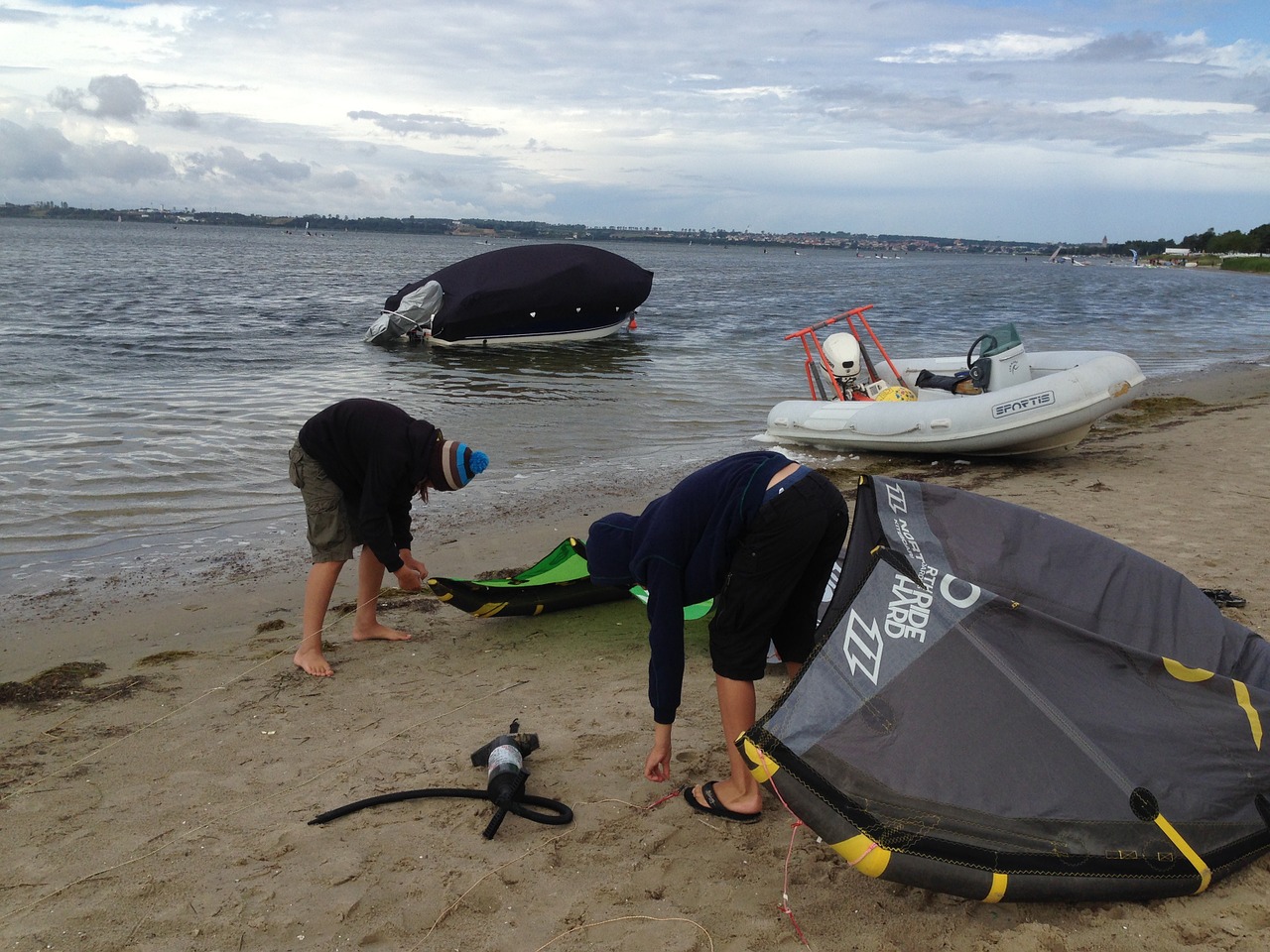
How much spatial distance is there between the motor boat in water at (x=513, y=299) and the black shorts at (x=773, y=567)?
17214mm

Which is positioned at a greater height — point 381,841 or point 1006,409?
point 1006,409

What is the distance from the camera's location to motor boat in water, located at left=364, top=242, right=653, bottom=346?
1973cm

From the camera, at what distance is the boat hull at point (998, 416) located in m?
9.01

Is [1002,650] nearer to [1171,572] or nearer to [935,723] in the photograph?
[935,723]

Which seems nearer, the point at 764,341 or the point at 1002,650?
the point at 1002,650

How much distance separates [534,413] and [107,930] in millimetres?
10807

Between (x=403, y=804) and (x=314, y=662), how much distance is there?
1.64 m

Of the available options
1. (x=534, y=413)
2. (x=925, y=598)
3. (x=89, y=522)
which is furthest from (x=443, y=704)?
A: (x=534, y=413)

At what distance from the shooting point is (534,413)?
13.4m

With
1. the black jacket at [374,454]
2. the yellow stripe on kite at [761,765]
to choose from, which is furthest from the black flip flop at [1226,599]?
the black jacket at [374,454]

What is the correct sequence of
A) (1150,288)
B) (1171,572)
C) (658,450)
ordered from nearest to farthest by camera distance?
(1171,572), (658,450), (1150,288)

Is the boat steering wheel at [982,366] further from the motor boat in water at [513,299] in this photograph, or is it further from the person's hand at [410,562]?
the motor boat in water at [513,299]

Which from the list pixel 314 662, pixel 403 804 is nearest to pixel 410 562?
pixel 314 662

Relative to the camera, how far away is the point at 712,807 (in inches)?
134
